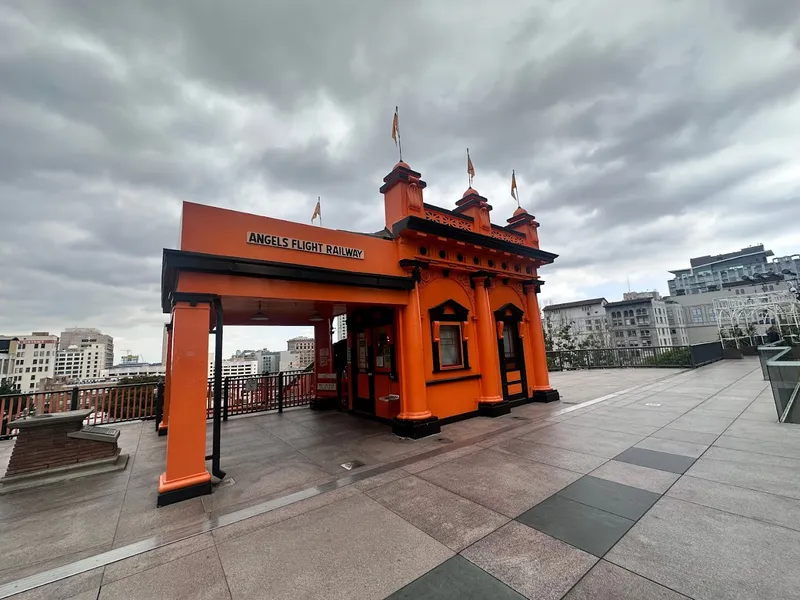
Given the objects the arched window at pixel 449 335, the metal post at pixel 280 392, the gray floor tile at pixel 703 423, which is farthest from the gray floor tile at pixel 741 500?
the metal post at pixel 280 392

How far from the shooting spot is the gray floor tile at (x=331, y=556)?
2.63 meters

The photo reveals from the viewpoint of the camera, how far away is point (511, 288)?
10312 mm

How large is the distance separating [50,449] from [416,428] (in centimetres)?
642

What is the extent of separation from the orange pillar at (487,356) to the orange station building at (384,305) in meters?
0.03

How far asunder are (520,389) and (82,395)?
1248 cm

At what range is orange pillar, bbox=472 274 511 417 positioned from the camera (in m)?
8.45

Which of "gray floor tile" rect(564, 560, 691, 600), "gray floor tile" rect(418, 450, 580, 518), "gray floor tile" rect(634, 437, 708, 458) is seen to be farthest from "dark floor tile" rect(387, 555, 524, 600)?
"gray floor tile" rect(634, 437, 708, 458)

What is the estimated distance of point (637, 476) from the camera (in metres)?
4.42

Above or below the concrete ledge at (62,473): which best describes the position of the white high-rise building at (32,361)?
above

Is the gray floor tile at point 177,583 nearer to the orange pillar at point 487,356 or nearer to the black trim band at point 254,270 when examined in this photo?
the black trim band at point 254,270

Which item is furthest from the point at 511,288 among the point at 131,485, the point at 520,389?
the point at 131,485

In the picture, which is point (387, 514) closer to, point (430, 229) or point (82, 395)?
point (430, 229)

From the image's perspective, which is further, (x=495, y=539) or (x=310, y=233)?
(x=310, y=233)

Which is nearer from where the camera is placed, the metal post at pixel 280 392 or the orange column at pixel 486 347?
the orange column at pixel 486 347
